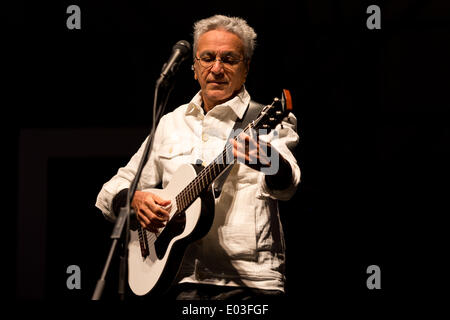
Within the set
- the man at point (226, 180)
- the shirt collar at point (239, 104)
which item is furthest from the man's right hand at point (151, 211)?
the shirt collar at point (239, 104)

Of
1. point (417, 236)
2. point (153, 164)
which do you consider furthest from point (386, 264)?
point (153, 164)

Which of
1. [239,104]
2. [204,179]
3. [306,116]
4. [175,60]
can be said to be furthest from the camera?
[306,116]

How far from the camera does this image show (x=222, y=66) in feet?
7.77

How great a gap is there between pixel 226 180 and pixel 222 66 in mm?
547

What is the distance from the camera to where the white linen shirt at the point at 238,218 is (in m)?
2.08

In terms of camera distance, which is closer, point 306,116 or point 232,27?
point 232,27

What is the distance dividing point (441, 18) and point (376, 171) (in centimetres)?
99

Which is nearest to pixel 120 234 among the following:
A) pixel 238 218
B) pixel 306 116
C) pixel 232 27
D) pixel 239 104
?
pixel 238 218

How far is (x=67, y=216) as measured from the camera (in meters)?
3.44

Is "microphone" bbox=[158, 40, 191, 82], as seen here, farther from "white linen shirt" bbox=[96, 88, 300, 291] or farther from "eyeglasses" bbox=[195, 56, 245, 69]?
"eyeglasses" bbox=[195, 56, 245, 69]

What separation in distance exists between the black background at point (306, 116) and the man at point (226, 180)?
661 millimetres

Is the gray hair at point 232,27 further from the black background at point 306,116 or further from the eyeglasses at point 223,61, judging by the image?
the black background at point 306,116

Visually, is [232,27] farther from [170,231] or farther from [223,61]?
[170,231]
